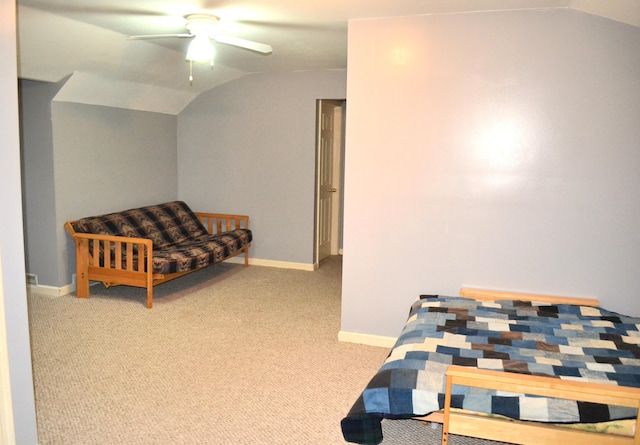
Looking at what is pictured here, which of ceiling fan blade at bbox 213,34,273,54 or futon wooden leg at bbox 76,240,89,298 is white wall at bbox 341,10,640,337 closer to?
ceiling fan blade at bbox 213,34,273,54

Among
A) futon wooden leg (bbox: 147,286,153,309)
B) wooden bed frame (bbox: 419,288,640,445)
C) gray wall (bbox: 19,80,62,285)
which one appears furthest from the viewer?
gray wall (bbox: 19,80,62,285)

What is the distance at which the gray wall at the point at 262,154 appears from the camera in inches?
233

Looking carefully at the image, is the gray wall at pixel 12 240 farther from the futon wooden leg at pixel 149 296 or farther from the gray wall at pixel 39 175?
the gray wall at pixel 39 175

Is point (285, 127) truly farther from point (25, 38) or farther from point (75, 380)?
point (75, 380)

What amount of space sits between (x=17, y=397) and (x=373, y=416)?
152 centimetres

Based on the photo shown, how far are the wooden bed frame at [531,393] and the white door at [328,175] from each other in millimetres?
3994

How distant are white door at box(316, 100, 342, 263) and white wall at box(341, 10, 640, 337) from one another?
233 centimetres

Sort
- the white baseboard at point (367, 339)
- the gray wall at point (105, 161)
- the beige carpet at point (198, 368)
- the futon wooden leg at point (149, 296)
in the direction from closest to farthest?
the beige carpet at point (198, 368) → the white baseboard at point (367, 339) → the futon wooden leg at point (149, 296) → the gray wall at point (105, 161)

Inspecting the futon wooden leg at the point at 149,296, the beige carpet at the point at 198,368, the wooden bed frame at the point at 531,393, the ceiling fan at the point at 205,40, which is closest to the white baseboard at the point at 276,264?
the beige carpet at the point at 198,368

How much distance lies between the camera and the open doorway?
609 centimetres

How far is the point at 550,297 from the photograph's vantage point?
11.1 feet

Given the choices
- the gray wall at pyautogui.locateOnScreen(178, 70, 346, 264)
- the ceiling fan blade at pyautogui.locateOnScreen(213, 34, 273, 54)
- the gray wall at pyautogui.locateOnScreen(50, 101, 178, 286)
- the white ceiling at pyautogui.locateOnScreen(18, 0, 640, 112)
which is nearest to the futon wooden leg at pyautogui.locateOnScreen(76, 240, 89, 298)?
the gray wall at pyautogui.locateOnScreen(50, 101, 178, 286)

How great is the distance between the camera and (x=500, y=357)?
2531 mm

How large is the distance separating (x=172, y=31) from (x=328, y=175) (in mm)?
2924
